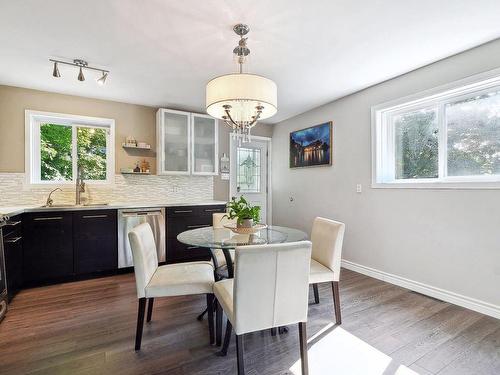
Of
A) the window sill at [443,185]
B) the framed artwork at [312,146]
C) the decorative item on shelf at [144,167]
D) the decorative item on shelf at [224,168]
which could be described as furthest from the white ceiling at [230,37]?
the decorative item on shelf at [224,168]

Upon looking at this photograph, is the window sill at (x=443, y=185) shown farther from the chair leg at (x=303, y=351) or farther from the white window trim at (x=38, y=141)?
the white window trim at (x=38, y=141)

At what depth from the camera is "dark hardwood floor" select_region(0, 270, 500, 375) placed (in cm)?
160

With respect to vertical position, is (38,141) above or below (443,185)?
above

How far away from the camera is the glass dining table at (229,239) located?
1.79 metres

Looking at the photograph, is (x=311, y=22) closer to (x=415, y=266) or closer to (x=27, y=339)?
(x=415, y=266)

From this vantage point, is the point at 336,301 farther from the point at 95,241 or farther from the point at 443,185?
the point at 95,241

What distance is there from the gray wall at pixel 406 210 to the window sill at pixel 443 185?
1.7 inches

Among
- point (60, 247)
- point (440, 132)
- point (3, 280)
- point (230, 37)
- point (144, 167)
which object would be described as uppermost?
point (230, 37)

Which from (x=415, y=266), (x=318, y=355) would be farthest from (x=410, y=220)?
(x=318, y=355)

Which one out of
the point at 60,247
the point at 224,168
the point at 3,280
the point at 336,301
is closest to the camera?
the point at 336,301

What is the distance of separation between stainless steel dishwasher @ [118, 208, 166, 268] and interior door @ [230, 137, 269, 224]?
4.88 ft

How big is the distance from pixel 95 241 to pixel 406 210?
3713 millimetres

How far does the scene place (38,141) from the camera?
11.1 ft

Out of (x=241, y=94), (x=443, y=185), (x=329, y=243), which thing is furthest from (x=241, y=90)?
(x=443, y=185)
